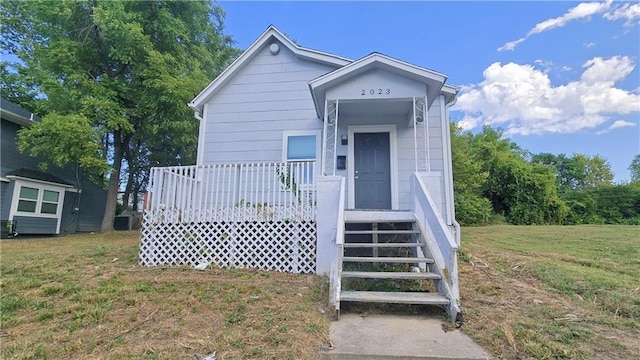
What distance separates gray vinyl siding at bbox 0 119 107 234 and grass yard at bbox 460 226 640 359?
55.0 feet

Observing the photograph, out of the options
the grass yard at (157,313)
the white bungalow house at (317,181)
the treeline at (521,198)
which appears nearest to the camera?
the grass yard at (157,313)

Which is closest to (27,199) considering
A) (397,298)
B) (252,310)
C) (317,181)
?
(317,181)

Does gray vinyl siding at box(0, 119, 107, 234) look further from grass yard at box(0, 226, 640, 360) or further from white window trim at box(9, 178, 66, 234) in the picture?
grass yard at box(0, 226, 640, 360)

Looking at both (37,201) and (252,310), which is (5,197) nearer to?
(37,201)

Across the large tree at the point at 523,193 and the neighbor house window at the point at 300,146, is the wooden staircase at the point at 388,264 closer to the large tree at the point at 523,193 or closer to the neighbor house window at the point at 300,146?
the neighbor house window at the point at 300,146

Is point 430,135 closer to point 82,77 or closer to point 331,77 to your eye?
point 331,77

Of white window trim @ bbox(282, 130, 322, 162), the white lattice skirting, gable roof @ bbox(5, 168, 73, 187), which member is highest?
white window trim @ bbox(282, 130, 322, 162)

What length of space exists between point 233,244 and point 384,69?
441cm

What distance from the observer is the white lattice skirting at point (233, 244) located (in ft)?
18.5

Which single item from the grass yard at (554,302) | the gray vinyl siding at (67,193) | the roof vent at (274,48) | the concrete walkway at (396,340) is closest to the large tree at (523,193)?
the grass yard at (554,302)

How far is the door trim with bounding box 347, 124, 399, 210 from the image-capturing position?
7254 millimetres

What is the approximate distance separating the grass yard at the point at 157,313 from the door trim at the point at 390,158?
2699 millimetres

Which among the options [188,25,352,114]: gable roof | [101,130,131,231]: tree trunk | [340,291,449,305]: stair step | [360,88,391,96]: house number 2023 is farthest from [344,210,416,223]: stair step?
[101,130,131,231]: tree trunk

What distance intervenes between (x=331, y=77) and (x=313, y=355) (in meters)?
4.94
